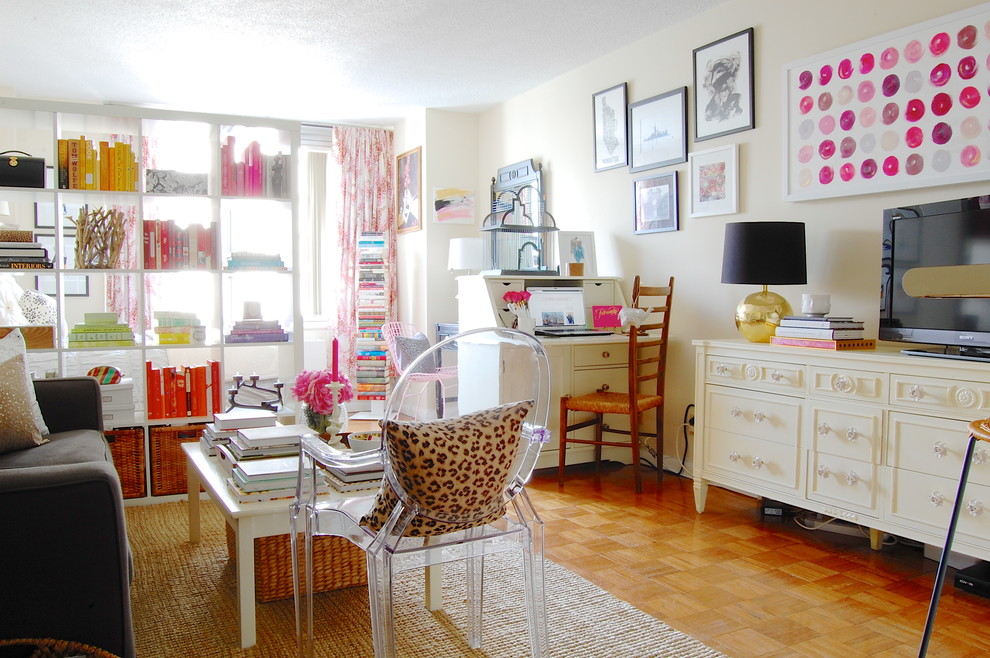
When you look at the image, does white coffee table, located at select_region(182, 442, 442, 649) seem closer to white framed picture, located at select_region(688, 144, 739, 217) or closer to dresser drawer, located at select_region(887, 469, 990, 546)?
dresser drawer, located at select_region(887, 469, 990, 546)

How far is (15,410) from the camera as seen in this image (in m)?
2.47

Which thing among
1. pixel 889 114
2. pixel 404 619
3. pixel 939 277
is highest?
pixel 889 114

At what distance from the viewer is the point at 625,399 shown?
12.1 ft

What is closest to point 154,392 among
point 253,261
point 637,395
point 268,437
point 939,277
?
point 253,261

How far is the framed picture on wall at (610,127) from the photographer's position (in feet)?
14.3

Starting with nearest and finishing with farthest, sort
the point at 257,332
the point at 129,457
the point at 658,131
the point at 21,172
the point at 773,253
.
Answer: the point at 773,253 → the point at 21,172 → the point at 129,457 → the point at 257,332 → the point at 658,131

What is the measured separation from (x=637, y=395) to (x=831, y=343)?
1118mm

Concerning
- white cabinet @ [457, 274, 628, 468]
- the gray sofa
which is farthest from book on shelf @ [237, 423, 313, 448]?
white cabinet @ [457, 274, 628, 468]

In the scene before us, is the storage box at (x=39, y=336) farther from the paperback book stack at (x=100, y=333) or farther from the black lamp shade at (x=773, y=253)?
the black lamp shade at (x=773, y=253)

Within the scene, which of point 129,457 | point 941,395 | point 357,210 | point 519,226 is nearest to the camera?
point 941,395

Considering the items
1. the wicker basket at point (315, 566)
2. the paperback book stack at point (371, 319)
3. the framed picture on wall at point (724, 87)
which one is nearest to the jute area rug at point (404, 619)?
the wicker basket at point (315, 566)

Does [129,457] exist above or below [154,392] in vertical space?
below

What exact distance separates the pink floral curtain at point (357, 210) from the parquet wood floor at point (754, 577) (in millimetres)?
3235

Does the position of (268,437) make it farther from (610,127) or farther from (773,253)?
(610,127)
